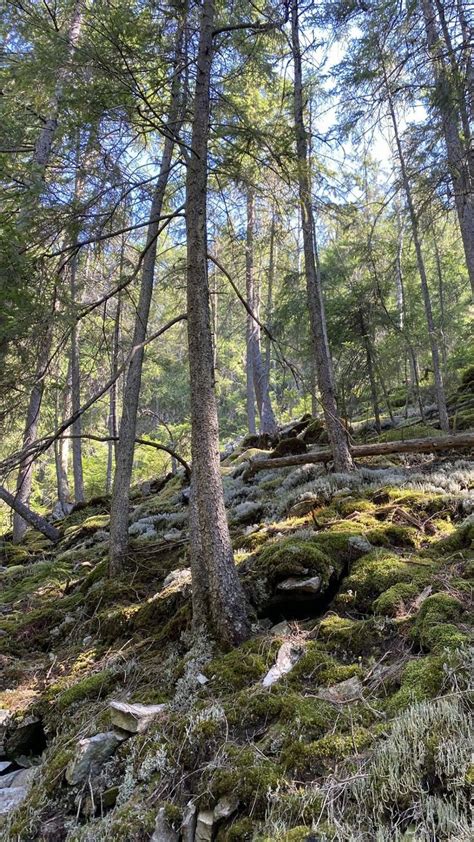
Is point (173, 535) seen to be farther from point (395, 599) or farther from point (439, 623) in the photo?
point (439, 623)

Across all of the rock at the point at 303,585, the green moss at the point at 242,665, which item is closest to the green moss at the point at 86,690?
the green moss at the point at 242,665

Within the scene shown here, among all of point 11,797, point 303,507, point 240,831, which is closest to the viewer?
point 240,831

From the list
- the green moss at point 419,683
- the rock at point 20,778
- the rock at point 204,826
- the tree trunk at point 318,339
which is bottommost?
the rock at point 20,778

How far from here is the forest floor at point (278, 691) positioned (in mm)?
2461

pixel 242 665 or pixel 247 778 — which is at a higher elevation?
pixel 242 665

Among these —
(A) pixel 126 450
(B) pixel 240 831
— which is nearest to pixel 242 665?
(B) pixel 240 831

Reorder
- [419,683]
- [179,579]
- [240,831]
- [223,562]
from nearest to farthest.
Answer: [240,831], [419,683], [223,562], [179,579]

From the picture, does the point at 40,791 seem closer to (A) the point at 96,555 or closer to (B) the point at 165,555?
(B) the point at 165,555

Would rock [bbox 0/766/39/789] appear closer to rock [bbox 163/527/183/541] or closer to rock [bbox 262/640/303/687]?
rock [bbox 262/640/303/687]

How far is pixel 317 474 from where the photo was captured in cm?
862

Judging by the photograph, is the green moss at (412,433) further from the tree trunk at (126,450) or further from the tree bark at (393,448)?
the tree trunk at (126,450)

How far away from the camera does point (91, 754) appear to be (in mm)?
3537

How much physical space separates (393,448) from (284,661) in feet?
16.5

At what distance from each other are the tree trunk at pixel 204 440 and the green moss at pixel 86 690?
3.38 ft
